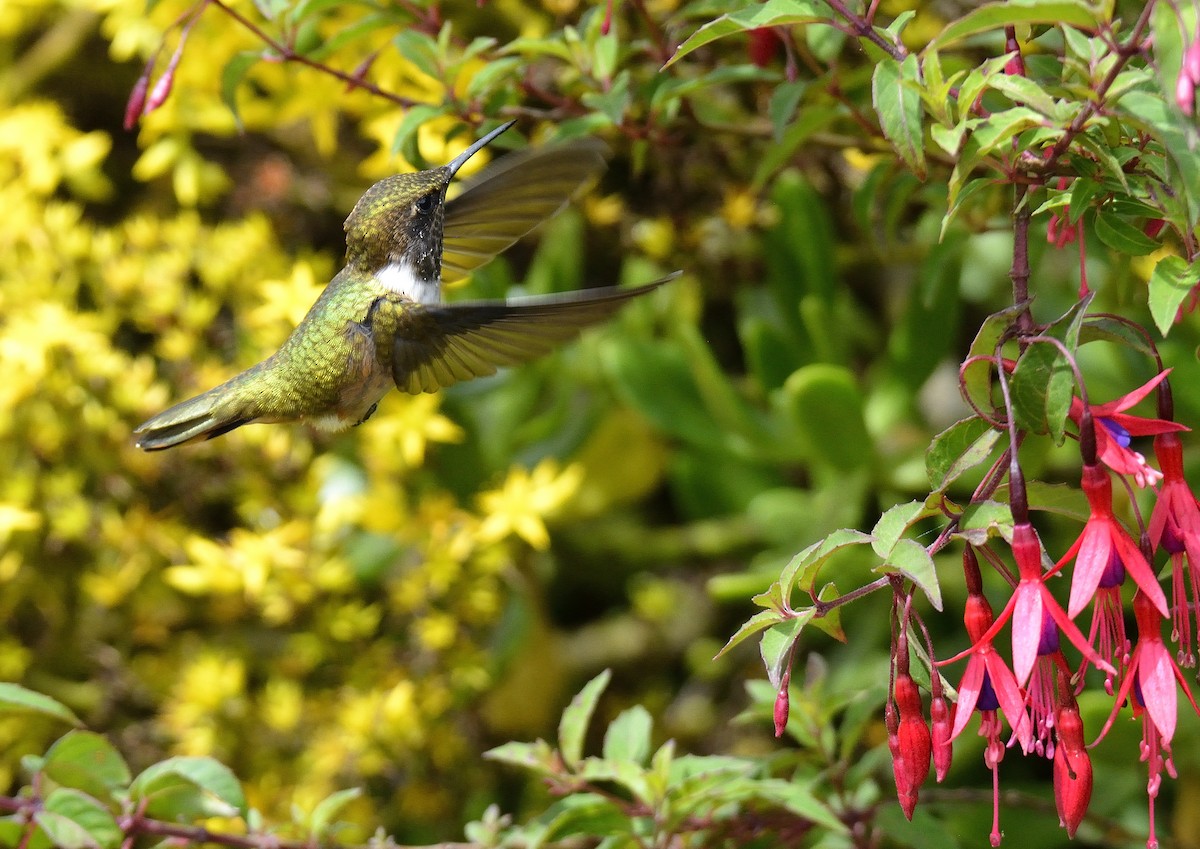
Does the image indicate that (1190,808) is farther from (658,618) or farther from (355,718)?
(355,718)

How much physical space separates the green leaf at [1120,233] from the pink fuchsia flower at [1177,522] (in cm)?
13

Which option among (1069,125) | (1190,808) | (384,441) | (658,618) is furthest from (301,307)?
(1190,808)

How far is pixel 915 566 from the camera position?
596 mm

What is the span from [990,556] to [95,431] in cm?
124

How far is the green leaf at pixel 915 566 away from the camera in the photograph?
58 centimetres

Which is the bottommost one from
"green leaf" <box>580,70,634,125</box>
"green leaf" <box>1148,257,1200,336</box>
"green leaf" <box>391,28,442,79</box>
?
"green leaf" <box>1148,257,1200,336</box>

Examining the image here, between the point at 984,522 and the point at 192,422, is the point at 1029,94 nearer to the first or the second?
the point at 984,522

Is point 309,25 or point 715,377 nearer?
point 309,25

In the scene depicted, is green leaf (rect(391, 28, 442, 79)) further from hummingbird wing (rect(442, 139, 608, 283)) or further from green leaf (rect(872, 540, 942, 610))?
green leaf (rect(872, 540, 942, 610))

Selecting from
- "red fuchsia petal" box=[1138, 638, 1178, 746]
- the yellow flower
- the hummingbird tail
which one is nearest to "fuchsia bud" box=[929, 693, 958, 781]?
"red fuchsia petal" box=[1138, 638, 1178, 746]

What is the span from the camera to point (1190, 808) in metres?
1.41

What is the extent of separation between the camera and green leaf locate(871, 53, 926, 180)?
2.21 ft

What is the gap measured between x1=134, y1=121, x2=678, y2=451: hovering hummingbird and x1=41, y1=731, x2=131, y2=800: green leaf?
0.85ft

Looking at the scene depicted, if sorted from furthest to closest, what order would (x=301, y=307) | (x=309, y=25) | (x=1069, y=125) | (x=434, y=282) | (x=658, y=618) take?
(x=658, y=618), (x=301, y=307), (x=309, y=25), (x=434, y=282), (x=1069, y=125)
